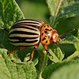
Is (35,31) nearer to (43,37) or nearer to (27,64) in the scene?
(43,37)

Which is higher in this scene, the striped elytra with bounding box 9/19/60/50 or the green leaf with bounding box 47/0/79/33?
the green leaf with bounding box 47/0/79/33

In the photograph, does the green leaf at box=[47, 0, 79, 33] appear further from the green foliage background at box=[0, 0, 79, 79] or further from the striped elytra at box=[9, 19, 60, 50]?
the striped elytra at box=[9, 19, 60, 50]

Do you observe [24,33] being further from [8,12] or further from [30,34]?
[8,12]

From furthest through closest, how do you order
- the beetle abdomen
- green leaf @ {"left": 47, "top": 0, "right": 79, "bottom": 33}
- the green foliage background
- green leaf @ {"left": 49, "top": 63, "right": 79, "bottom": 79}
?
green leaf @ {"left": 47, "top": 0, "right": 79, "bottom": 33} < the beetle abdomen < the green foliage background < green leaf @ {"left": 49, "top": 63, "right": 79, "bottom": 79}

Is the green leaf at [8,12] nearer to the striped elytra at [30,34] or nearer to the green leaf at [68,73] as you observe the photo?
the striped elytra at [30,34]

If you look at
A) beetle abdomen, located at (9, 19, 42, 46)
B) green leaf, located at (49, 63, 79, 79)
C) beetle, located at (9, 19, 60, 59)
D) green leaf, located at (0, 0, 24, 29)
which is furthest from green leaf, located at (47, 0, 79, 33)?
green leaf, located at (49, 63, 79, 79)

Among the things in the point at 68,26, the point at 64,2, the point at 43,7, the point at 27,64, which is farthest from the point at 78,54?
the point at 43,7

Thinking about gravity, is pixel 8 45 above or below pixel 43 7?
above
